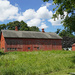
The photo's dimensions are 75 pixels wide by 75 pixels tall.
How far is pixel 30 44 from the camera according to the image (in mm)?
34219

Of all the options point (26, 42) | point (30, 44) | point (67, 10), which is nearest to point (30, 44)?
point (30, 44)

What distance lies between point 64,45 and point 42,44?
752 inches

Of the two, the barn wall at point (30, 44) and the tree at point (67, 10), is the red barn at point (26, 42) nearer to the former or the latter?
the barn wall at point (30, 44)

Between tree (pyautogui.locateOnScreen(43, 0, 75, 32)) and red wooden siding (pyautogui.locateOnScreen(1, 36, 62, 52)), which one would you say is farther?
red wooden siding (pyautogui.locateOnScreen(1, 36, 62, 52))

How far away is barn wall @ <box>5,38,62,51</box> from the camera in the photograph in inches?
1266

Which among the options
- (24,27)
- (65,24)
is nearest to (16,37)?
(65,24)

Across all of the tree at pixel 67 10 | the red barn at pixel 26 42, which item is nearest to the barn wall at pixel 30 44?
the red barn at pixel 26 42

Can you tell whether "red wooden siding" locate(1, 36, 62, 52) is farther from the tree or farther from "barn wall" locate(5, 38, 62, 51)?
the tree

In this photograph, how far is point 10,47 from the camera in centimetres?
3188

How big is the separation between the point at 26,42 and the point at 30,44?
132 cm

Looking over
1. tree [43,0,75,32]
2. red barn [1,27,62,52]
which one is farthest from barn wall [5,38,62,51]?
tree [43,0,75,32]

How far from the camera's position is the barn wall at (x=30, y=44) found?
1266 inches

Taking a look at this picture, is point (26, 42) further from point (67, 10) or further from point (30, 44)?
point (67, 10)

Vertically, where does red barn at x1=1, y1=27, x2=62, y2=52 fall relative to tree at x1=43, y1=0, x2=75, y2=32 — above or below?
below
